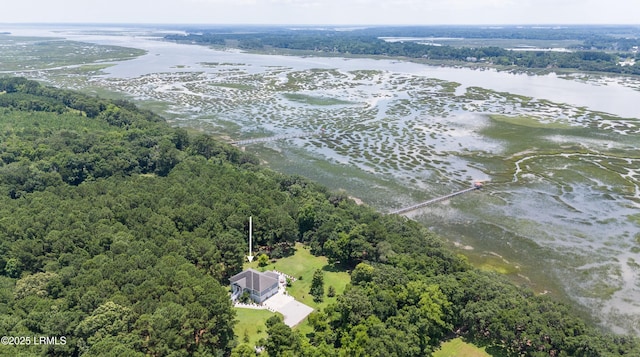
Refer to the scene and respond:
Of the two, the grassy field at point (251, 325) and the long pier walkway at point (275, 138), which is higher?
the long pier walkway at point (275, 138)

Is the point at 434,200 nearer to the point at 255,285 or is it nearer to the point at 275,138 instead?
the point at 255,285

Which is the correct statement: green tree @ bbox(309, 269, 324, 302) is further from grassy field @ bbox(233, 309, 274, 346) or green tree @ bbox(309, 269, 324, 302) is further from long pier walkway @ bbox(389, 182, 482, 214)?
long pier walkway @ bbox(389, 182, 482, 214)

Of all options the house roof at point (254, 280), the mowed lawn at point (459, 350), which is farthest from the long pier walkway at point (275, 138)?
the mowed lawn at point (459, 350)

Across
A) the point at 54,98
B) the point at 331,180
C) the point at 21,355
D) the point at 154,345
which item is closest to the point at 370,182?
the point at 331,180

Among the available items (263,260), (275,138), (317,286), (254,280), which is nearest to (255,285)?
(254,280)

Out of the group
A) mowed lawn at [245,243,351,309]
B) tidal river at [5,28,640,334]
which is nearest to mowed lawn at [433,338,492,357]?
mowed lawn at [245,243,351,309]

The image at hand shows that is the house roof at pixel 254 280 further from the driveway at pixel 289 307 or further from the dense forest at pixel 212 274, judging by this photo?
the dense forest at pixel 212 274
